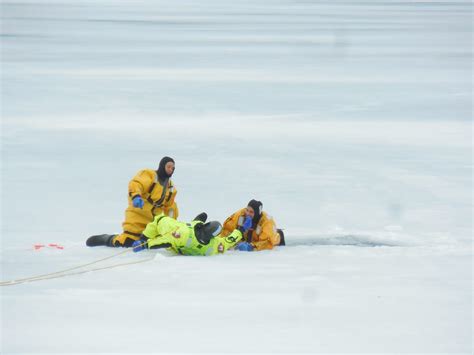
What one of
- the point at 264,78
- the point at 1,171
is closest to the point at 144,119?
the point at 1,171

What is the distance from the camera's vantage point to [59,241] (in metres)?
6.91

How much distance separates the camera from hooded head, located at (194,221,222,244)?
5.78m

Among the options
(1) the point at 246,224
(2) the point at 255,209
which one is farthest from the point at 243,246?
(2) the point at 255,209

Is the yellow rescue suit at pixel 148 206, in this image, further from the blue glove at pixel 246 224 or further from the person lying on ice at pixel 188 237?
the blue glove at pixel 246 224

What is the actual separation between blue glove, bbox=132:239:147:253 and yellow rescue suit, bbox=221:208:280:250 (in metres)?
0.66

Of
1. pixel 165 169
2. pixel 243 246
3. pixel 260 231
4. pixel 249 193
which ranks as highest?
pixel 249 193

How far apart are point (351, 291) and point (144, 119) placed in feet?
28.0

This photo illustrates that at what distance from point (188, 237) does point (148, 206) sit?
53 centimetres

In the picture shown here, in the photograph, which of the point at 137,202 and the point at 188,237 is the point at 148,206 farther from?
the point at 188,237

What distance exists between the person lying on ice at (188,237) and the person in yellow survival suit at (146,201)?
0.46 feet

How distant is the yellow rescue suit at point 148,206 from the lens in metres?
6.16

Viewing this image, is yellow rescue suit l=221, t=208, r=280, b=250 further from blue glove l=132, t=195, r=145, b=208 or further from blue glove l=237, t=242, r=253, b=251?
blue glove l=132, t=195, r=145, b=208

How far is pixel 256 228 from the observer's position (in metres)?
6.32

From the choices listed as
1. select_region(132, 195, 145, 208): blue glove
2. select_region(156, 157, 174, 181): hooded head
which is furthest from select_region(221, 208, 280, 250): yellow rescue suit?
select_region(132, 195, 145, 208): blue glove
